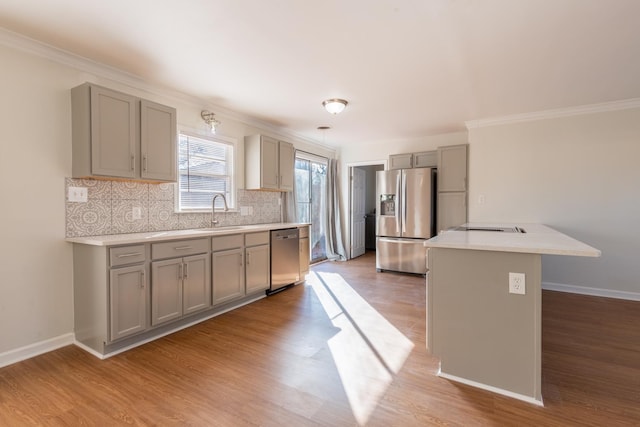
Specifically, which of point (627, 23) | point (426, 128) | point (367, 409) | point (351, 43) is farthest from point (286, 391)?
point (426, 128)

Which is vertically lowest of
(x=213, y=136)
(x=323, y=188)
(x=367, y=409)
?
(x=367, y=409)

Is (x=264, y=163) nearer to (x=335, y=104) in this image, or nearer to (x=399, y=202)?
(x=335, y=104)

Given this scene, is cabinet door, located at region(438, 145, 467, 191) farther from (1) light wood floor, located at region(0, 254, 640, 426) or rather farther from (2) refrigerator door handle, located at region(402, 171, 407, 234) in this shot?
(1) light wood floor, located at region(0, 254, 640, 426)

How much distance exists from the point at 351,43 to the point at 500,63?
1382 millimetres

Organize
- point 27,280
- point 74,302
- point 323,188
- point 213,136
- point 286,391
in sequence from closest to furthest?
1. point 286,391
2. point 27,280
3. point 74,302
4. point 213,136
5. point 323,188

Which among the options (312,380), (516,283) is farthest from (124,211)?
(516,283)

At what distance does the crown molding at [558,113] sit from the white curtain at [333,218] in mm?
2611

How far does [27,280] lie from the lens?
7.73 feet

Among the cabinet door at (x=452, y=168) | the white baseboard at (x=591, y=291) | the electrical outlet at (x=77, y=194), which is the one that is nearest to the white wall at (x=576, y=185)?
the white baseboard at (x=591, y=291)

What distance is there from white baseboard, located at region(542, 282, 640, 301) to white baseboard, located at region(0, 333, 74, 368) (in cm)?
532

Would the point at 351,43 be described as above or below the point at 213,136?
above

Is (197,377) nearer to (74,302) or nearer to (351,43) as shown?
(74,302)

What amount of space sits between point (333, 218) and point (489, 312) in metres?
4.56

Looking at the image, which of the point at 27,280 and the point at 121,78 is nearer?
the point at 27,280
